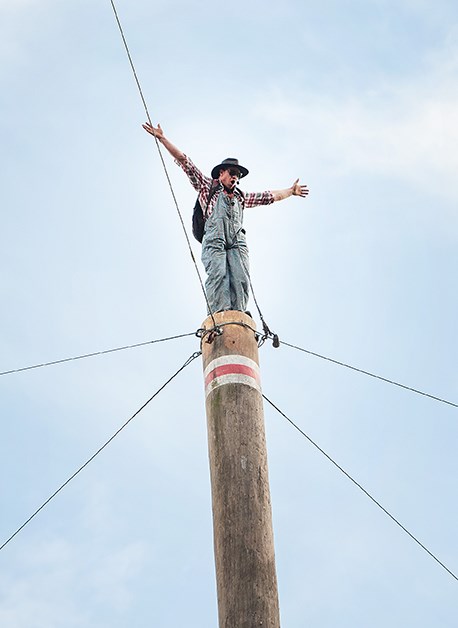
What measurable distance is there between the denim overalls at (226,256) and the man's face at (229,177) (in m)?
0.09

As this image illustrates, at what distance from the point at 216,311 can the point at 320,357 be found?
3.80ft

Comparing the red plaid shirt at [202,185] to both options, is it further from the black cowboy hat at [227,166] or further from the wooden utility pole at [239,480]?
the wooden utility pole at [239,480]

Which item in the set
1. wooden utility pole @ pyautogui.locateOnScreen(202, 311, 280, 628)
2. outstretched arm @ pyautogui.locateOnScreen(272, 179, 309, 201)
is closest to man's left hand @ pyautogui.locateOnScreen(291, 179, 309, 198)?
outstretched arm @ pyautogui.locateOnScreen(272, 179, 309, 201)

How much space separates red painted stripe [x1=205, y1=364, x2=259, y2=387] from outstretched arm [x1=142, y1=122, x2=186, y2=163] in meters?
2.48

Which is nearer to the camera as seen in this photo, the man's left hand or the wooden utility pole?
the wooden utility pole

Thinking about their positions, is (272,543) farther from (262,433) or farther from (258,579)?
(262,433)

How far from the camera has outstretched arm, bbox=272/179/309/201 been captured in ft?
27.3

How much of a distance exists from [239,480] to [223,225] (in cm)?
263

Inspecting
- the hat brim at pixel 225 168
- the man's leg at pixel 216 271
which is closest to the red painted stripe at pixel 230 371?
the man's leg at pixel 216 271

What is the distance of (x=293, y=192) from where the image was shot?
27.9 ft

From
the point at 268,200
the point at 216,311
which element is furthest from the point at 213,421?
the point at 268,200

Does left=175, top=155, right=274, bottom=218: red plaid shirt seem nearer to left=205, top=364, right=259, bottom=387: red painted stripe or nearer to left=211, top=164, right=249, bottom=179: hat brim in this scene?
left=211, top=164, right=249, bottom=179: hat brim

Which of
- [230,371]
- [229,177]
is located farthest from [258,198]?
[230,371]

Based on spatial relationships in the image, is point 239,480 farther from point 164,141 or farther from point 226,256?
point 164,141
